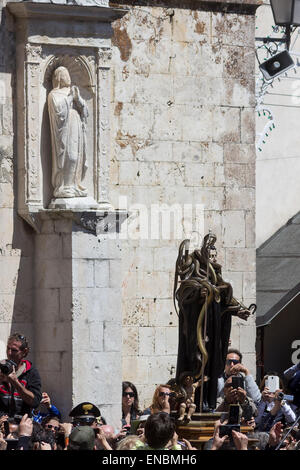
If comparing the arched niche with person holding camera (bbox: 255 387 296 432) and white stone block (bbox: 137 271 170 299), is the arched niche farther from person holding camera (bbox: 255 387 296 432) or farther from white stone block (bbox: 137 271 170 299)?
person holding camera (bbox: 255 387 296 432)

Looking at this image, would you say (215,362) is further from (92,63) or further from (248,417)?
(92,63)

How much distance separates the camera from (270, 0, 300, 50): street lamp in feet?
64.0

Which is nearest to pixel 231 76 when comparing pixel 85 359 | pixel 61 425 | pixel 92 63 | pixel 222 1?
pixel 222 1

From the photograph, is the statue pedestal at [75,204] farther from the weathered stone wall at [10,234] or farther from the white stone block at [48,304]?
the white stone block at [48,304]

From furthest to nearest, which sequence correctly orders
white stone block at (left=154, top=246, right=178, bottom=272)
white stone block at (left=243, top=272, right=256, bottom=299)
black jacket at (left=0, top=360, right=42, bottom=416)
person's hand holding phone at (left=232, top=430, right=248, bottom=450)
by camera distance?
white stone block at (left=243, top=272, right=256, bottom=299), white stone block at (left=154, top=246, right=178, bottom=272), black jacket at (left=0, top=360, right=42, bottom=416), person's hand holding phone at (left=232, top=430, right=248, bottom=450)

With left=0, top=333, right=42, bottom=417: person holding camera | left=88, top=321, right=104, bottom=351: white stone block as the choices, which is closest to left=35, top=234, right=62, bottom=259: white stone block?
left=88, top=321, right=104, bottom=351: white stone block

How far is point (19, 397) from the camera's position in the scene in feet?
48.2

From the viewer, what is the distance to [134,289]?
18375mm

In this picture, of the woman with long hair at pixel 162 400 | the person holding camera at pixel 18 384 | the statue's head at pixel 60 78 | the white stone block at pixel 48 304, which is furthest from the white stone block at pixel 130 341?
the person holding camera at pixel 18 384

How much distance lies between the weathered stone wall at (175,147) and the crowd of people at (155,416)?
1076mm

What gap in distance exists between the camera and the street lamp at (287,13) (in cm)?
1950

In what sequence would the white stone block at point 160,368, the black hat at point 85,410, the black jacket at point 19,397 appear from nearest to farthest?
the black jacket at point 19,397 < the black hat at point 85,410 < the white stone block at point 160,368

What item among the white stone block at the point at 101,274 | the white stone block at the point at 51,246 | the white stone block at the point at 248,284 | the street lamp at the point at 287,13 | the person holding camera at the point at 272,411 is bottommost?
the person holding camera at the point at 272,411

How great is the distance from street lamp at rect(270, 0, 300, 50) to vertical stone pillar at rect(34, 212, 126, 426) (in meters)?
3.79
